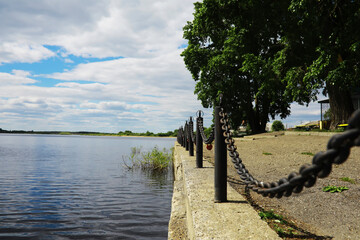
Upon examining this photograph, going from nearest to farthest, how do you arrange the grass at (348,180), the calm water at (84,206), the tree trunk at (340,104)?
1. the grass at (348,180)
2. the calm water at (84,206)
3. the tree trunk at (340,104)

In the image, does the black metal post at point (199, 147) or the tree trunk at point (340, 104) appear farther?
the tree trunk at point (340, 104)

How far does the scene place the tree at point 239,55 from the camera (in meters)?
19.1

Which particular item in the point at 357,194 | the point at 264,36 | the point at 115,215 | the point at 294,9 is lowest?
the point at 115,215

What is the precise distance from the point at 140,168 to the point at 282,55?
11104 millimetres

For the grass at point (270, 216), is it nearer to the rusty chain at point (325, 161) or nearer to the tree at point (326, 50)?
the rusty chain at point (325, 161)

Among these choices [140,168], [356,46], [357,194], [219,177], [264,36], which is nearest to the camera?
[219,177]

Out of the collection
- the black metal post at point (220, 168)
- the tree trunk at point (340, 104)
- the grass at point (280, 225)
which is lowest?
the grass at point (280, 225)

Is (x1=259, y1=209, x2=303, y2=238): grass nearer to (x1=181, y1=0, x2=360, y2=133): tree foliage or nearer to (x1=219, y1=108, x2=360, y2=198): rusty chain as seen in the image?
(x1=219, y1=108, x2=360, y2=198): rusty chain

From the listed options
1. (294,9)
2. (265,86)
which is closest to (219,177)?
(294,9)

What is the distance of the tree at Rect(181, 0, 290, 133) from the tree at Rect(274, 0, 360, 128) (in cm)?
182

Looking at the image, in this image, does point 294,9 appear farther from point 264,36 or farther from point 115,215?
point 115,215

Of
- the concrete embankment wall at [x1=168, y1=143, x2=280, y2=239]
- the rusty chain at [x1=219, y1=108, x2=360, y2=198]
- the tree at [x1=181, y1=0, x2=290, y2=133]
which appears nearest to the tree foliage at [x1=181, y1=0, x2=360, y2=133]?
the tree at [x1=181, y1=0, x2=290, y2=133]

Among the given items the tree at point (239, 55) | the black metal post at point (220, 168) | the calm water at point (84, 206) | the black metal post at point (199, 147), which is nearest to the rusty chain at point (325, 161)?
the black metal post at point (220, 168)

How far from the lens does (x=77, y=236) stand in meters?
5.55
